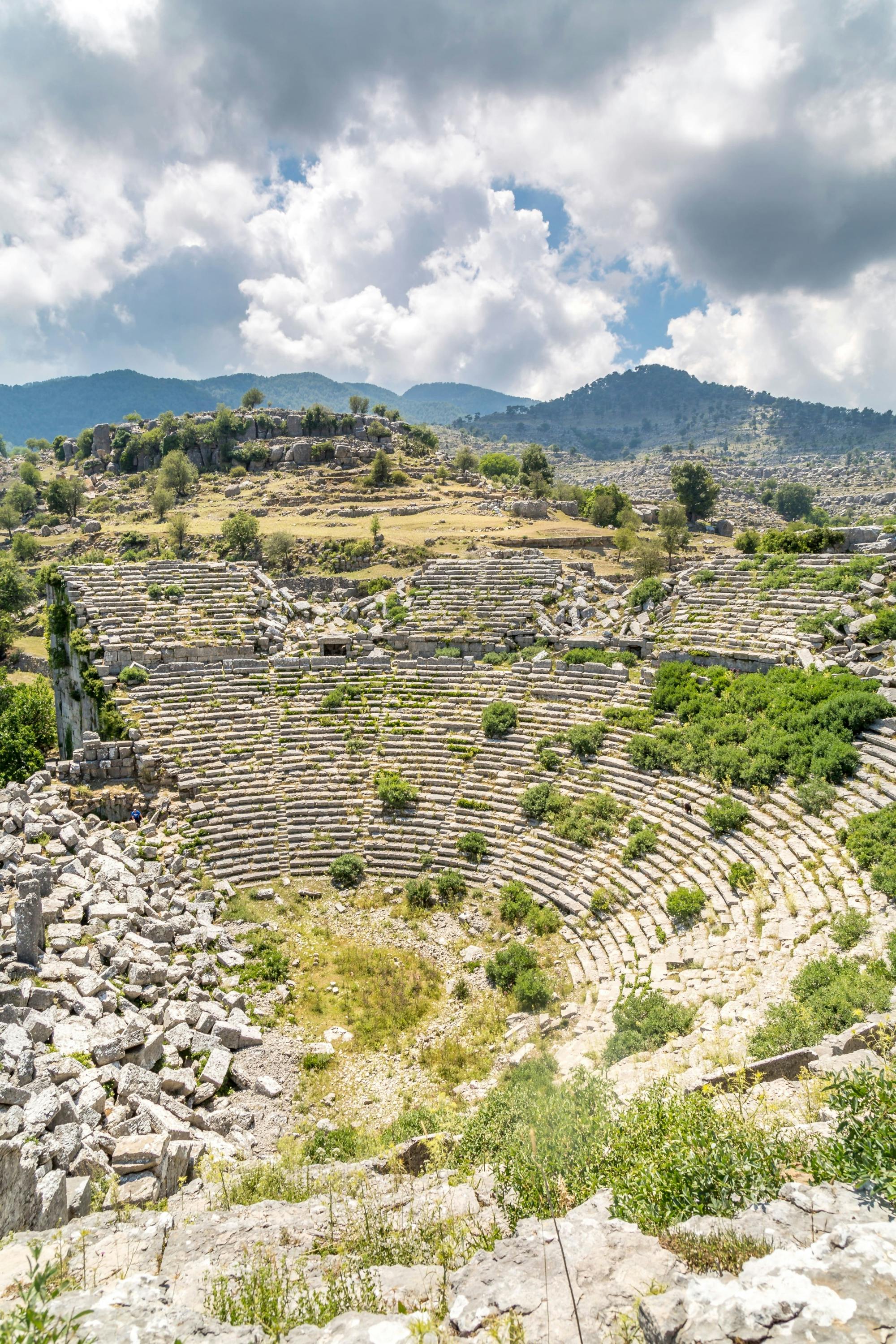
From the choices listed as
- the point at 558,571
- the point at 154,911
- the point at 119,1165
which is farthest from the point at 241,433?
the point at 119,1165

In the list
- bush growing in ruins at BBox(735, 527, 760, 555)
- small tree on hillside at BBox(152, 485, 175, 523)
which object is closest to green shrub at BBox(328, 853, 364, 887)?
bush growing in ruins at BBox(735, 527, 760, 555)

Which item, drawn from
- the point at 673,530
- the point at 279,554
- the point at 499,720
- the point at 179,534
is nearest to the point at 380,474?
the point at 179,534

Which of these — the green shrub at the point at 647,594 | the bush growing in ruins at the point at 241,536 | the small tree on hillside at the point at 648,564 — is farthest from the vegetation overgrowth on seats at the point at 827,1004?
the bush growing in ruins at the point at 241,536

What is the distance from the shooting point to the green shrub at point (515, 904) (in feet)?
50.8

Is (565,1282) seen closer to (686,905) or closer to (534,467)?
(686,905)

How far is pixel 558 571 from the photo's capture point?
29.6m

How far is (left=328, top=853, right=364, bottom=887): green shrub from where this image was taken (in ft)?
57.3

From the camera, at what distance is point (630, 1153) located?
19.9ft

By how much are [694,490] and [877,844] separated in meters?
54.5

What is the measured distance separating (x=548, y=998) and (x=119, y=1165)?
A: 24.9 feet

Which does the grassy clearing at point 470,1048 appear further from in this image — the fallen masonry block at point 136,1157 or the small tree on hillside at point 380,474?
the small tree on hillside at point 380,474

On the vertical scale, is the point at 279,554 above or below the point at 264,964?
above

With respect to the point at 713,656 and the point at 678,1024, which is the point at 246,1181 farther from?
the point at 713,656

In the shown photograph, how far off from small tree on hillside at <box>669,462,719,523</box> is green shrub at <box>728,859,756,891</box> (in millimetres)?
52464
